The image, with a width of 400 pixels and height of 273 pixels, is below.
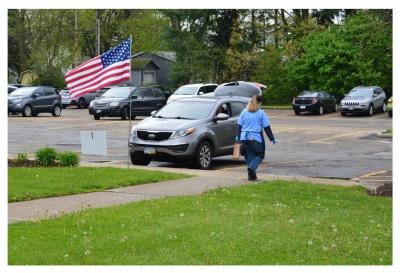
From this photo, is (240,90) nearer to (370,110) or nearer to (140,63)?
(370,110)

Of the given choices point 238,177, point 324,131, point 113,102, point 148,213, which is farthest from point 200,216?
point 113,102

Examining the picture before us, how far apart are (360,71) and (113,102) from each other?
57.3ft

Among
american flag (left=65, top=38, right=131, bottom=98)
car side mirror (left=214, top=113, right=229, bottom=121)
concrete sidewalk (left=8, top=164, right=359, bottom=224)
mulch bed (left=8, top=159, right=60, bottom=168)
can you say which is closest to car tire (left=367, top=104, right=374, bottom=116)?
car side mirror (left=214, top=113, right=229, bottom=121)

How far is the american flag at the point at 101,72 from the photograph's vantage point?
1479cm

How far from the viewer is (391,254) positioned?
7.02 metres

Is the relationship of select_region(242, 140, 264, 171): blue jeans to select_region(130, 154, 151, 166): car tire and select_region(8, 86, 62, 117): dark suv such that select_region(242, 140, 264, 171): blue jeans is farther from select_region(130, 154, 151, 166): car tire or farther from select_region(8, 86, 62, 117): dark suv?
select_region(8, 86, 62, 117): dark suv

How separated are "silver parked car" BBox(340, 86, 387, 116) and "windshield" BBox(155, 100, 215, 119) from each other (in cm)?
2301

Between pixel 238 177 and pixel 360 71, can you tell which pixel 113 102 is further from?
pixel 238 177

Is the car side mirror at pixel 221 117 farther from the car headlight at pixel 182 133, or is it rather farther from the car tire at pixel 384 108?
the car tire at pixel 384 108

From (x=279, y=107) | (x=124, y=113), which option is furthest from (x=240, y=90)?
(x=279, y=107)

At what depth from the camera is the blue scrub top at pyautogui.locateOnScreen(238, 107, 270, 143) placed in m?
13.6

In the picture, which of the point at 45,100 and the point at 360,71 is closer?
the point at 45,100
